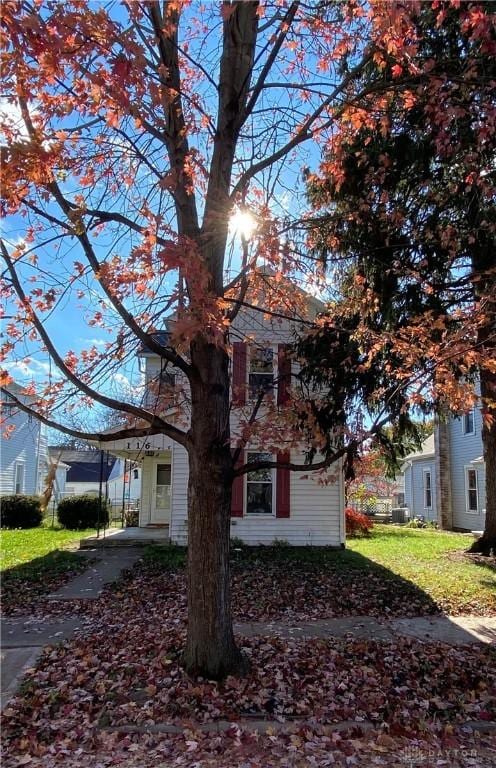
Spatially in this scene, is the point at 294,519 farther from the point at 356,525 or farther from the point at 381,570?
the point at 356,525

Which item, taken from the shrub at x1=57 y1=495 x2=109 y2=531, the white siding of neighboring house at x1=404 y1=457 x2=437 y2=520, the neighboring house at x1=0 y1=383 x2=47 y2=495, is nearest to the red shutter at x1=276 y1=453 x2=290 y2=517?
the shrub at x1=57 y1=495 x2=109 y2=531

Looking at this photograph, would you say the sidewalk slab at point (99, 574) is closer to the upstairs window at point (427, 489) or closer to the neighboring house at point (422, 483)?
the neighboring house at point (422, 483)

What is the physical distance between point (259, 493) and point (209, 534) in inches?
363

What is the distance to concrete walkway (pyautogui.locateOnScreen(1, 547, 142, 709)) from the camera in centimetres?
512

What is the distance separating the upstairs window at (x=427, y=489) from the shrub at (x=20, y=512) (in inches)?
652

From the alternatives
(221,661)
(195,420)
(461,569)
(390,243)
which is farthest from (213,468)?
(461,569)

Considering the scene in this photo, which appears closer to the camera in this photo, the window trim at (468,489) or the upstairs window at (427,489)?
the window trim at (468,489)

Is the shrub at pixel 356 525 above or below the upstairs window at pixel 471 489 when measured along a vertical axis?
below

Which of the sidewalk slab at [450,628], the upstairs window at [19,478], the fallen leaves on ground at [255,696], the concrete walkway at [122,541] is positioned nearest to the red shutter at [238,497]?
the concrete walkway at [122,541]

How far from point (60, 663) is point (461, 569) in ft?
26.2

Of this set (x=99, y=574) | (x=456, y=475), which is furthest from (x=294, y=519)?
(x=456, y=475)

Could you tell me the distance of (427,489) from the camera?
24.9 meters

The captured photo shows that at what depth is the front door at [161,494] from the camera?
680 inches

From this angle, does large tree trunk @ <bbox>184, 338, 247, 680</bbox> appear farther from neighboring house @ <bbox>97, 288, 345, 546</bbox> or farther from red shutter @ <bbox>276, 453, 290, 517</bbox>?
red shutter @ <bbox>276, 453, 290, 517</bbox>
